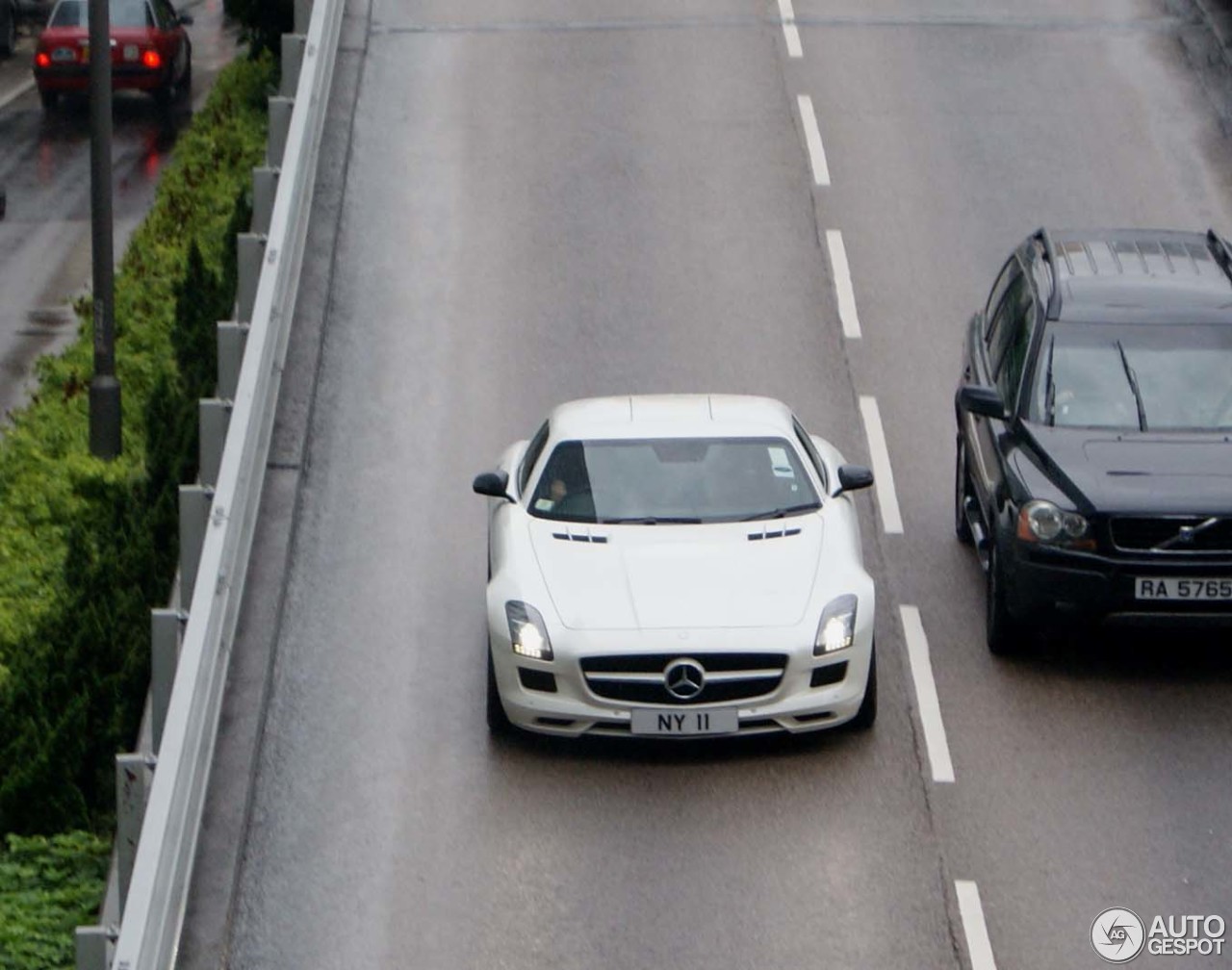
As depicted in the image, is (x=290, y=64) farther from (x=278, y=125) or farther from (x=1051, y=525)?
(x=1051, y=525)

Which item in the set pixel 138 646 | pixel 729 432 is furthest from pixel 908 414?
pixel 138 646

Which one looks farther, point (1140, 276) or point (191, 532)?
point (1140, 276)

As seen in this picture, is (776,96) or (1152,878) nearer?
(1152,878)

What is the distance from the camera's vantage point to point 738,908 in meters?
10.2

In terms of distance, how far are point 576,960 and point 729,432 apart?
3.52m

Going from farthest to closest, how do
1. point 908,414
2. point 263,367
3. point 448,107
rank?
point 448,107 → point 908,414 → point 263,367

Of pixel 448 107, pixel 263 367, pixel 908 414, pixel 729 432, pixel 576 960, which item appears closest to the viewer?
pixel 576 960

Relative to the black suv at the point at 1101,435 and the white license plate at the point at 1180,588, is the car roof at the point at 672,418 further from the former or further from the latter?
the white license plate at the point at 1180,588

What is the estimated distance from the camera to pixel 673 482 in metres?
12.2

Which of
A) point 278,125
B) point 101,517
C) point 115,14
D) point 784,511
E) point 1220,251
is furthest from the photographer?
point 115,14

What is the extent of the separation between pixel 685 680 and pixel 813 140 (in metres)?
11.4

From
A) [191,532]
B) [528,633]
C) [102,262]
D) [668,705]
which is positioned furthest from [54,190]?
[668,705]

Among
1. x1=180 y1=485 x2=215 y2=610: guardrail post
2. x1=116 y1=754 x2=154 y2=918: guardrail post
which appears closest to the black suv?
x1=180 y1=485 x2=215 y2=610: guardrail post

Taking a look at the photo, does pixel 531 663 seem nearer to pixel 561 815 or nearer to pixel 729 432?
pixel 561 815
